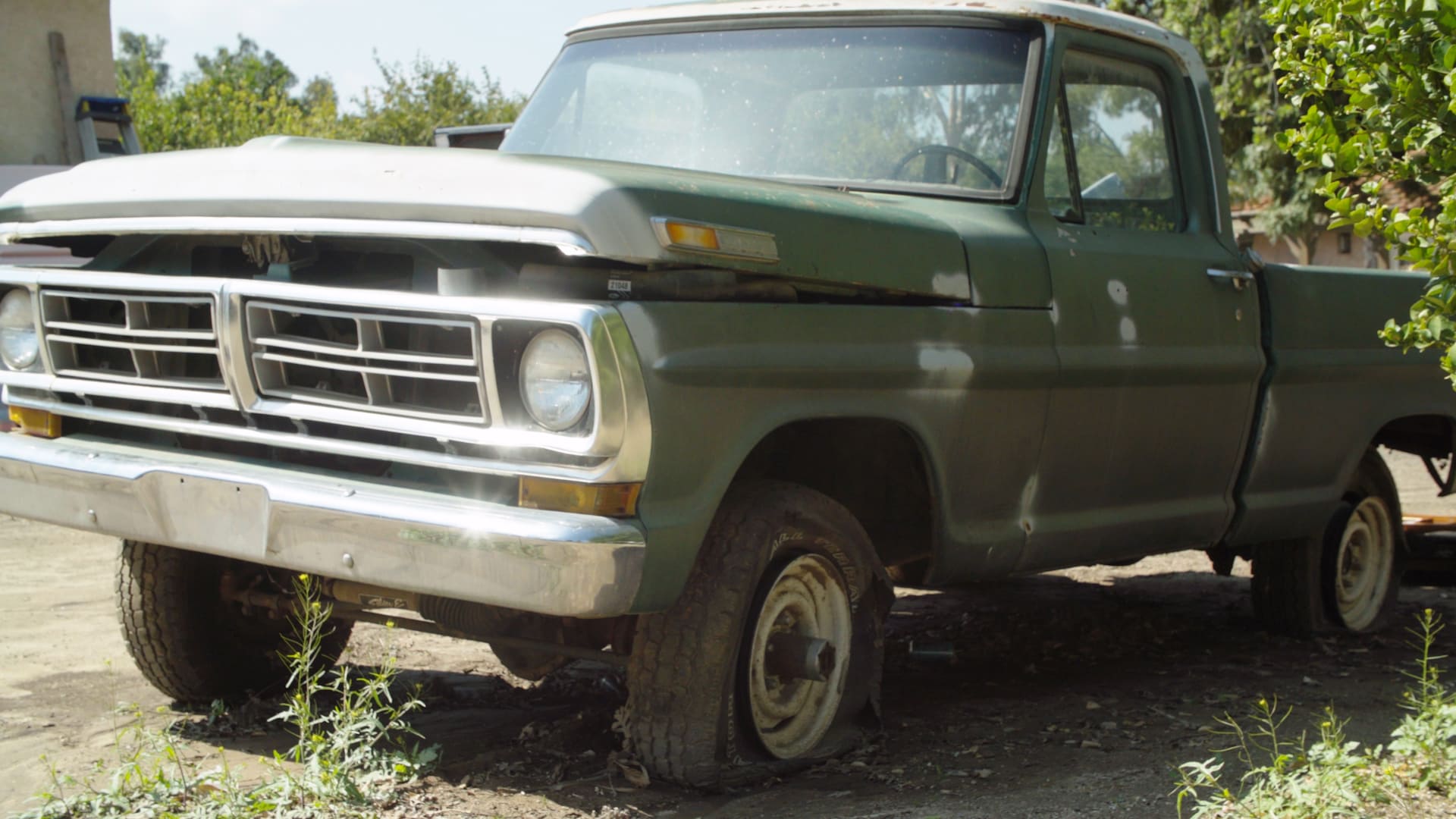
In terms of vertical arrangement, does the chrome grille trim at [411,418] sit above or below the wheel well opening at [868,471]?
above

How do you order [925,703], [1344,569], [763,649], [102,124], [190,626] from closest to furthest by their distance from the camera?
[763,649] < [190,626] < [925,703] < [1344,569] < [102,124]

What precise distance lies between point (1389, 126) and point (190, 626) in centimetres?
340

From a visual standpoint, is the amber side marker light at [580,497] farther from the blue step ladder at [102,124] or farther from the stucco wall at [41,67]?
the stucco wall at [41,67]

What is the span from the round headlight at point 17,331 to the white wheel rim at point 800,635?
1.95 meters

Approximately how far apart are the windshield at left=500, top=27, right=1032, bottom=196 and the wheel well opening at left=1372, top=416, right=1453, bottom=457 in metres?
2.41

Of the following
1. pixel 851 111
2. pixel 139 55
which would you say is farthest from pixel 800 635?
pixel 139 55

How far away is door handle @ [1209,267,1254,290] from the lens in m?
4.91

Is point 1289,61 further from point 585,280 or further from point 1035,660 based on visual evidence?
point 1035,660

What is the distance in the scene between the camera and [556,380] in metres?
3.11

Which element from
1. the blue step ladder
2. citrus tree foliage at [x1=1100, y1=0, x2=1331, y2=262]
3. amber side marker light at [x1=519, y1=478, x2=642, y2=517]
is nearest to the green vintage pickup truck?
A: amber side marker light at [x1=519, y1=478, x2=642, y2=517]

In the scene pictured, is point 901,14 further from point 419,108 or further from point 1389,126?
point 419,108

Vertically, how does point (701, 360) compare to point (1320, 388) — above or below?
above

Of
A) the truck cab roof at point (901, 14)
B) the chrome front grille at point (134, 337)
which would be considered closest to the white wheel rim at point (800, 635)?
the chrome front grille at point (134, 337)

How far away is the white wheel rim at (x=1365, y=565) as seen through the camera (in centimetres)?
605
